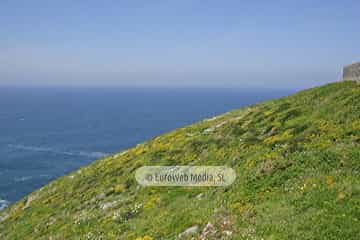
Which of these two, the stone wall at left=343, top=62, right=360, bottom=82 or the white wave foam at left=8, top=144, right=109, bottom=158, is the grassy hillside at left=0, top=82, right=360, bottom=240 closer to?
the stone wall at left=343, top=62, right=360, bottom=82

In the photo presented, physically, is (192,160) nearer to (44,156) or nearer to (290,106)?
(290,106)

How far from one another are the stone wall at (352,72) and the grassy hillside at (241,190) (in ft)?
3.92

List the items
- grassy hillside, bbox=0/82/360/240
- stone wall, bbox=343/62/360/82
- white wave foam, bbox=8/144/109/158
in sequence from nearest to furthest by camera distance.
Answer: grassy hillside, bbox=0/82/360/240 < stone wall, bbox=343/62/360/82 < white wave foam, bbox=8/144/109/158

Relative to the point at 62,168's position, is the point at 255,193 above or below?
above

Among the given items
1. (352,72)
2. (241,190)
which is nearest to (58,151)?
(352,72)

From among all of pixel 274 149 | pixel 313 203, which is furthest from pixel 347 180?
pixel 274 149

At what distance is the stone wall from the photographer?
102 ft

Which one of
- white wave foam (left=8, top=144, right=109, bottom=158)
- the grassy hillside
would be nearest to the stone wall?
the grassy hillside

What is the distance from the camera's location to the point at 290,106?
1184 inches

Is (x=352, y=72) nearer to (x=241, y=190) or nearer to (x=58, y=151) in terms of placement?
(x=241, y=190)

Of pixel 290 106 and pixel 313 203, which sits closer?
pixel 313 203

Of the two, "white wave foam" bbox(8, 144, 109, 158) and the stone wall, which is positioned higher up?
the stone wall

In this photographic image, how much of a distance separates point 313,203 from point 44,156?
5284 inches

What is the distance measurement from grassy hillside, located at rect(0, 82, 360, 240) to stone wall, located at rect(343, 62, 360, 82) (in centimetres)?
120
